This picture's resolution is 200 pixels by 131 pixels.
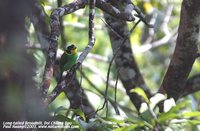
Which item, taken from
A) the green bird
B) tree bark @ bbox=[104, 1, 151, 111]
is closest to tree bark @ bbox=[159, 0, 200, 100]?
tree bark @ bbox=[104, 1, 151, 111]

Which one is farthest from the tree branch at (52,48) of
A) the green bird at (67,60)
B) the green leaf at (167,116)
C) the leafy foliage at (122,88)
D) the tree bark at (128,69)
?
the tree bark at (128,69)

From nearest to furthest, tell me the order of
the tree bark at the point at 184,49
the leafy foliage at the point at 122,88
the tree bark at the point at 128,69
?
the leafy foliage at the point at 122,88
the tree bark at the point at 184,49
the tree bark at the point at 128,69

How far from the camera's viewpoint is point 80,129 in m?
1.79

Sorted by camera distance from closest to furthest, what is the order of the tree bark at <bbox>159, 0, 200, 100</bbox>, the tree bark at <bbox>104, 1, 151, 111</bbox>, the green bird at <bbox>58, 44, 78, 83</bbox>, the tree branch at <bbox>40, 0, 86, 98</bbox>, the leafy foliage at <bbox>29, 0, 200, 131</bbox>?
the tree branch at <bbox>40, 0, 86, 98</bbox> < the leafy foliage at <bbox>29, 0, 200, 131</bbox> < the tree bark at <bbox>159, 0, 200, 100</bbox> < the green bird at <bbox>58, 44, 78, 83</bbox> < the tree bark at <bbox>104, 1, 151, 111</bbox>

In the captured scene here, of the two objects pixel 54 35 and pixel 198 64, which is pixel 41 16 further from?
pixel 198 64

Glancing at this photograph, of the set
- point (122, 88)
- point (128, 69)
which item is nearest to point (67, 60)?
point (128, 69)

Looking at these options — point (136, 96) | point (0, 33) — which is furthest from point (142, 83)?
point (0, 33)

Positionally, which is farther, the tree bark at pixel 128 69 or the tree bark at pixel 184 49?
the tree bark at pixel 128 69

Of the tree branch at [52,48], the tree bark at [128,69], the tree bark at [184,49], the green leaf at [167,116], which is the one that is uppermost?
the tree bark at [128,69]

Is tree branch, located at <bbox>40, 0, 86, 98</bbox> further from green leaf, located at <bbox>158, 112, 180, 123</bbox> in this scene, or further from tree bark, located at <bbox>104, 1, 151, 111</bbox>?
tree bark, located at <bbox>104, 1, 151, 111</bbox>

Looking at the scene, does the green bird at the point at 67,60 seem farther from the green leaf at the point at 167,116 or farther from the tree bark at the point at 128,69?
the green leaf at the point at 167,116

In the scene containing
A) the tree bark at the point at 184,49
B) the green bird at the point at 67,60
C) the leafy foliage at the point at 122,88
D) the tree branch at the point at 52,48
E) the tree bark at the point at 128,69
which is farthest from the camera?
the tree bark at the point at 128,69

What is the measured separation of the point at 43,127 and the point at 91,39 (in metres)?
0.89

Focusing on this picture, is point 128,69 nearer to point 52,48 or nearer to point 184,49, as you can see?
point 184,49
